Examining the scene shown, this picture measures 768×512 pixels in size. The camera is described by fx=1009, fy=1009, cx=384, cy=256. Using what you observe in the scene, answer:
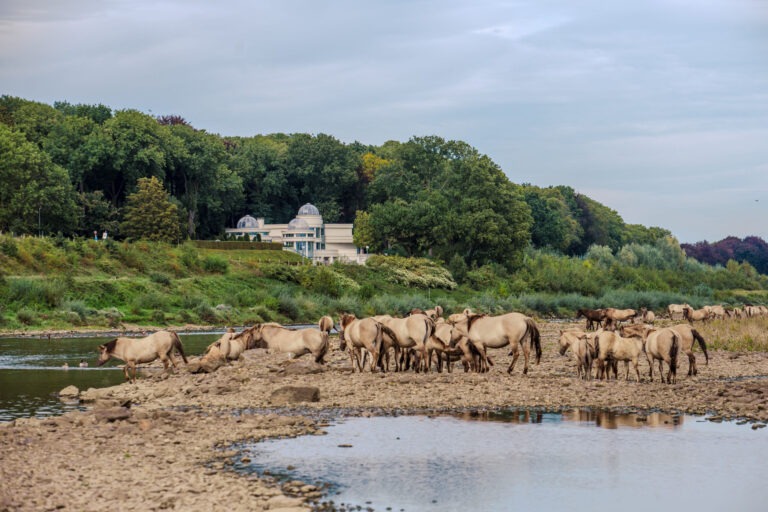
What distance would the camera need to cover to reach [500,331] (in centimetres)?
2434

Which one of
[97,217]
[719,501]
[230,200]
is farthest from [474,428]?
[230,200]

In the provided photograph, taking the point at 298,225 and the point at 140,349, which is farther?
the point at 298,225

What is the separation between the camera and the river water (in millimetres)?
20594

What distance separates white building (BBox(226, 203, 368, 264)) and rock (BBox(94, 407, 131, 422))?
86.8 meters

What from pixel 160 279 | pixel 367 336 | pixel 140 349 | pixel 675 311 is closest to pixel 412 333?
pixel 367 336

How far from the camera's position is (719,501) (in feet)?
43.5

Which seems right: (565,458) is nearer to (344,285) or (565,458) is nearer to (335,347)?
(335,347)

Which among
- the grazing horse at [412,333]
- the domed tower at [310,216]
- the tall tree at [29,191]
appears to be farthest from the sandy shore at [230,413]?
the domed tower at [310,216]

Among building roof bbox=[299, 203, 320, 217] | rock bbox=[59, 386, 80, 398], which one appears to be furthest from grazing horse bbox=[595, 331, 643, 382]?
building roof bbox=[299, 203, 320, 217]

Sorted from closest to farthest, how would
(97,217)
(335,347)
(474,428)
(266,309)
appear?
(474,428) < (335,347) < (266,309) < (97,217)

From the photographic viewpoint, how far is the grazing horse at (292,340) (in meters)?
26.0

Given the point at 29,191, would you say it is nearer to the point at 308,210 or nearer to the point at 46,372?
Result: the point at 308,210

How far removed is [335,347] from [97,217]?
185ft

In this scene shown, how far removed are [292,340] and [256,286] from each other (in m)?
42.4
